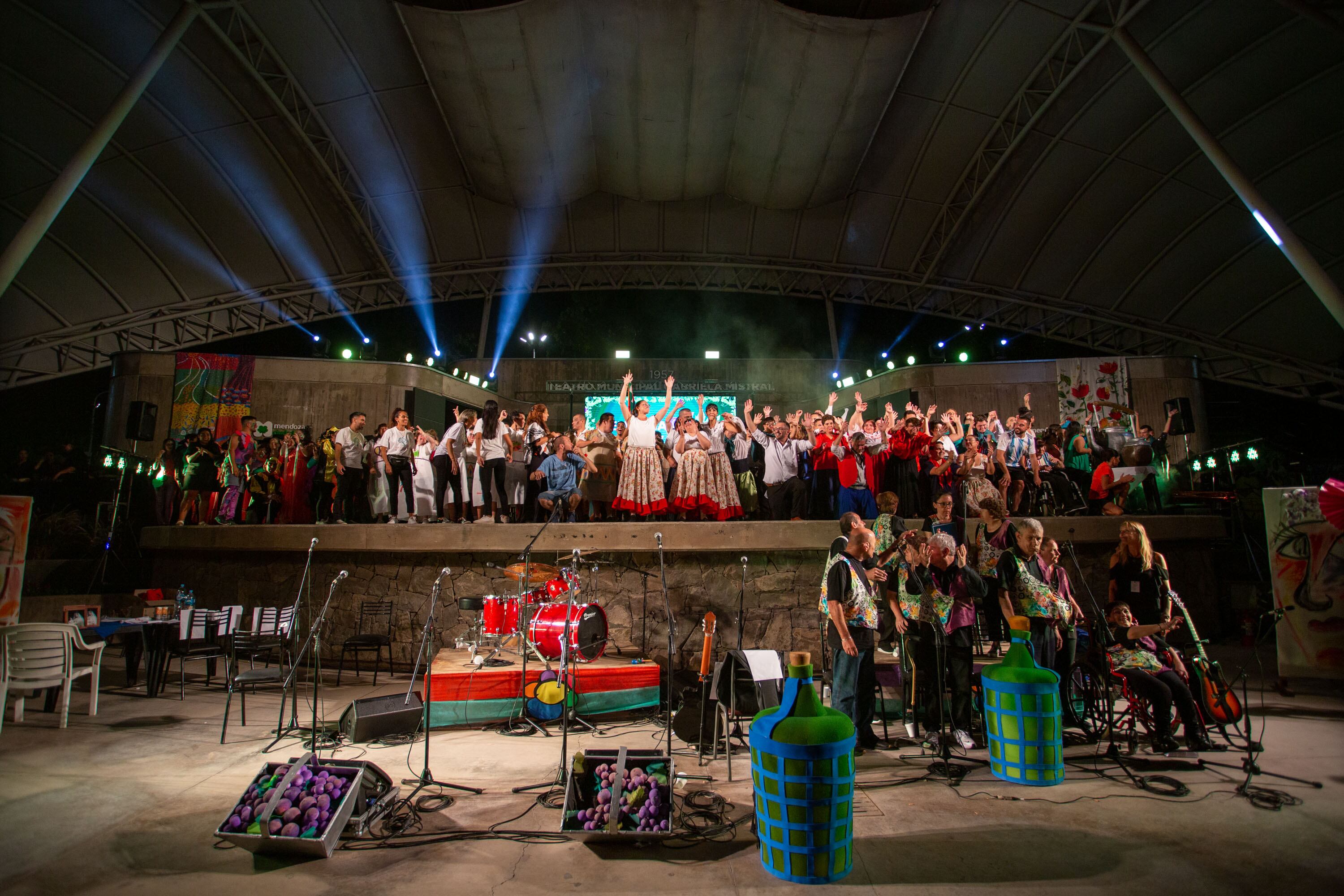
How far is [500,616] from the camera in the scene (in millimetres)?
6516

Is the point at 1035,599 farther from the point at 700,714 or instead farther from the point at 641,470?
the point at 641,470

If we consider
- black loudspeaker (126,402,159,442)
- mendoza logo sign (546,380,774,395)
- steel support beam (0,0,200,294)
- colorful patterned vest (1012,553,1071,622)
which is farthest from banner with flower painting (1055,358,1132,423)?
black loudspeaker (126,402,159,442)

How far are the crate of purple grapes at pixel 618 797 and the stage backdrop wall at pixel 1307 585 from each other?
6.01 metres

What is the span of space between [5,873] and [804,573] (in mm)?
6802

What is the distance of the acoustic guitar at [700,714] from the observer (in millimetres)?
5034

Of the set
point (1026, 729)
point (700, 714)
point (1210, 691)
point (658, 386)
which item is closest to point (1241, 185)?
point (1210, 691)

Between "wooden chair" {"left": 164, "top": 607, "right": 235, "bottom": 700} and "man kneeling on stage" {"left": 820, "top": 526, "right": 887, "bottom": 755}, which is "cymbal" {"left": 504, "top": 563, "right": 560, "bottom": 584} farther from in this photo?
"wooden chair" {"left": 164, "top": 607, "right": 235, "bottom": 700}

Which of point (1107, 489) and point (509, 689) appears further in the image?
point (1107, 489)

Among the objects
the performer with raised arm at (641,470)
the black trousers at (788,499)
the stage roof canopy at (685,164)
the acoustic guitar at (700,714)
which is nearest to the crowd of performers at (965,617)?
the acoustic guitar at (700,714)

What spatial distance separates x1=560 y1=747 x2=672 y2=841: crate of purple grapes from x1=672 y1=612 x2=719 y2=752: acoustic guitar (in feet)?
4.49

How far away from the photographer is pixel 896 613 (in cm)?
548

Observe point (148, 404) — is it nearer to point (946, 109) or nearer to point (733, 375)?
point (733, 375)

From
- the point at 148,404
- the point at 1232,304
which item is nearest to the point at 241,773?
the point at 148,404

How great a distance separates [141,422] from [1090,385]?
22.4 meters
